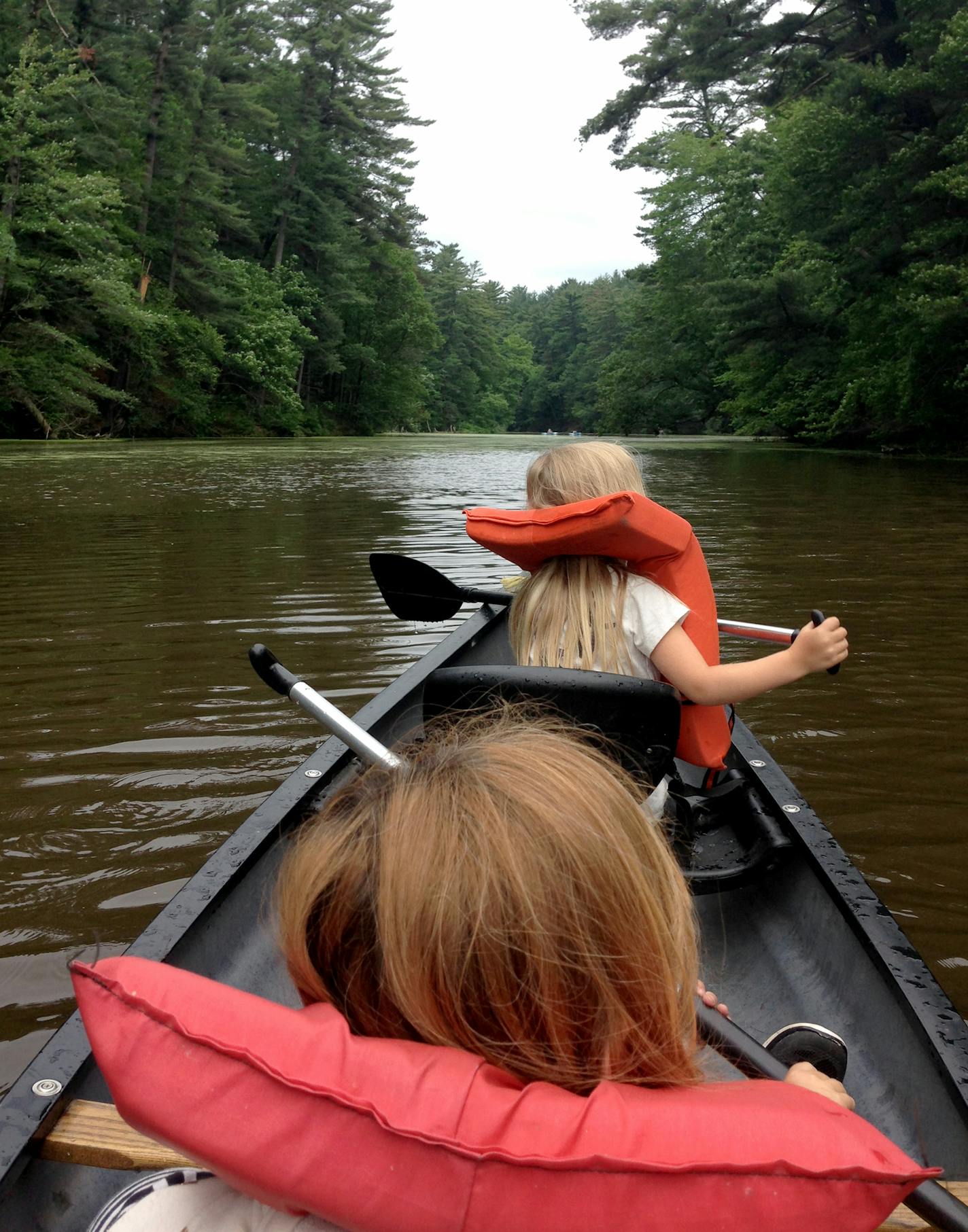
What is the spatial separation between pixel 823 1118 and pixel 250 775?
3.25m

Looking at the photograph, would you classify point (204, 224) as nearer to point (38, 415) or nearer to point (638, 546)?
point (38, 415)

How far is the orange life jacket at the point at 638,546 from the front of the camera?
7.24 ft

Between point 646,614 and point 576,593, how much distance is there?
0.54 ft

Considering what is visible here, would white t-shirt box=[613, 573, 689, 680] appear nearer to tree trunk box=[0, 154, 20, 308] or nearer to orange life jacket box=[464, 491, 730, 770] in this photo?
orange life jacket box=[464, 491, 730, 770]

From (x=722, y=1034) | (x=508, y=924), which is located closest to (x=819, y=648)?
(x=722, y=1034)

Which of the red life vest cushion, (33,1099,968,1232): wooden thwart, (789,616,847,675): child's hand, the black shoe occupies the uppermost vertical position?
(789,616,847,675): child's hand

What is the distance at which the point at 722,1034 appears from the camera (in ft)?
4.93

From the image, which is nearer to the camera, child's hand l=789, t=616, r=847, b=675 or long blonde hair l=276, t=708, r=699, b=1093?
long blonde hair l=276, t=708, r=699, b=1093

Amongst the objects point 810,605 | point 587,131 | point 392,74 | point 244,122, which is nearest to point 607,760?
point 810,605

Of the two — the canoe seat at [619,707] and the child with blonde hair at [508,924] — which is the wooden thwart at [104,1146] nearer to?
the child with blonde hair at [508,924]

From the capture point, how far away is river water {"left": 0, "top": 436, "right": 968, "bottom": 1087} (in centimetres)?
307

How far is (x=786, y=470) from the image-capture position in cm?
1955

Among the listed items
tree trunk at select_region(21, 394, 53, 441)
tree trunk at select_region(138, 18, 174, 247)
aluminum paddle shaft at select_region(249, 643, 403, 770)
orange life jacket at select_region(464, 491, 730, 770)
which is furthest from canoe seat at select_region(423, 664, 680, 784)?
tree trunk at select_region(138, 18, 174, 247)

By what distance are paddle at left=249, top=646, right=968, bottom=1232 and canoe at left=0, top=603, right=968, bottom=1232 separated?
223mm
